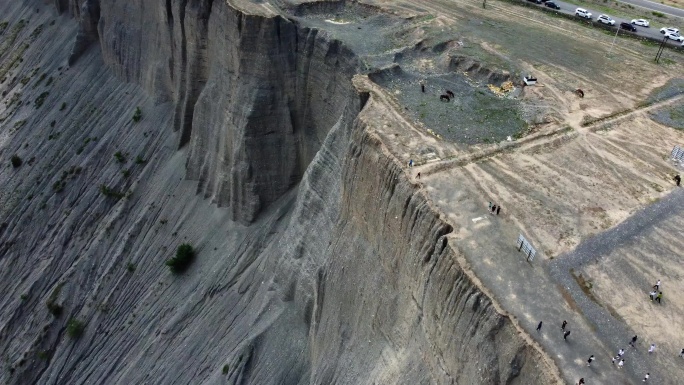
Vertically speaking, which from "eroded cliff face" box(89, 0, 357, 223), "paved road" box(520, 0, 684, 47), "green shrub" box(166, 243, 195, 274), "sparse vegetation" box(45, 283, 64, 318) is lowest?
Result: "sparse vegetation" box(45, 283, 64, 318)

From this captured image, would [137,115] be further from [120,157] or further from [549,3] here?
[549,3]

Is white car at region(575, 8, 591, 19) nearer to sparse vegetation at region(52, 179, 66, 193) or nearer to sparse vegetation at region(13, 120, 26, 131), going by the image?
sparse vegetation at region(52, 179, 66, 193)

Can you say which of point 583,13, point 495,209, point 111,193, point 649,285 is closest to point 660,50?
point 583,13

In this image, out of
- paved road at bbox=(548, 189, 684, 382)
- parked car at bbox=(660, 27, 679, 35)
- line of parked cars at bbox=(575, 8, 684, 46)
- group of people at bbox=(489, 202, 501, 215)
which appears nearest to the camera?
paved road at bbox=(548, 189, 684, 382)

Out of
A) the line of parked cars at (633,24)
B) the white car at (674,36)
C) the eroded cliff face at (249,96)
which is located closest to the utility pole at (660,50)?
the white car at (674,36)

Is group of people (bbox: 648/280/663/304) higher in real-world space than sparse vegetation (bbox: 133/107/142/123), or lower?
higher

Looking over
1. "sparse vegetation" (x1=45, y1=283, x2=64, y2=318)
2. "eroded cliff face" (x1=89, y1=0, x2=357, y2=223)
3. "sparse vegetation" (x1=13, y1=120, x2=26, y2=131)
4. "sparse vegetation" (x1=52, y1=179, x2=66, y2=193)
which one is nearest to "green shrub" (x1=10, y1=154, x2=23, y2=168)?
"sparse vegetation" (x1=13, y1=120, x2=26, y2=131)
